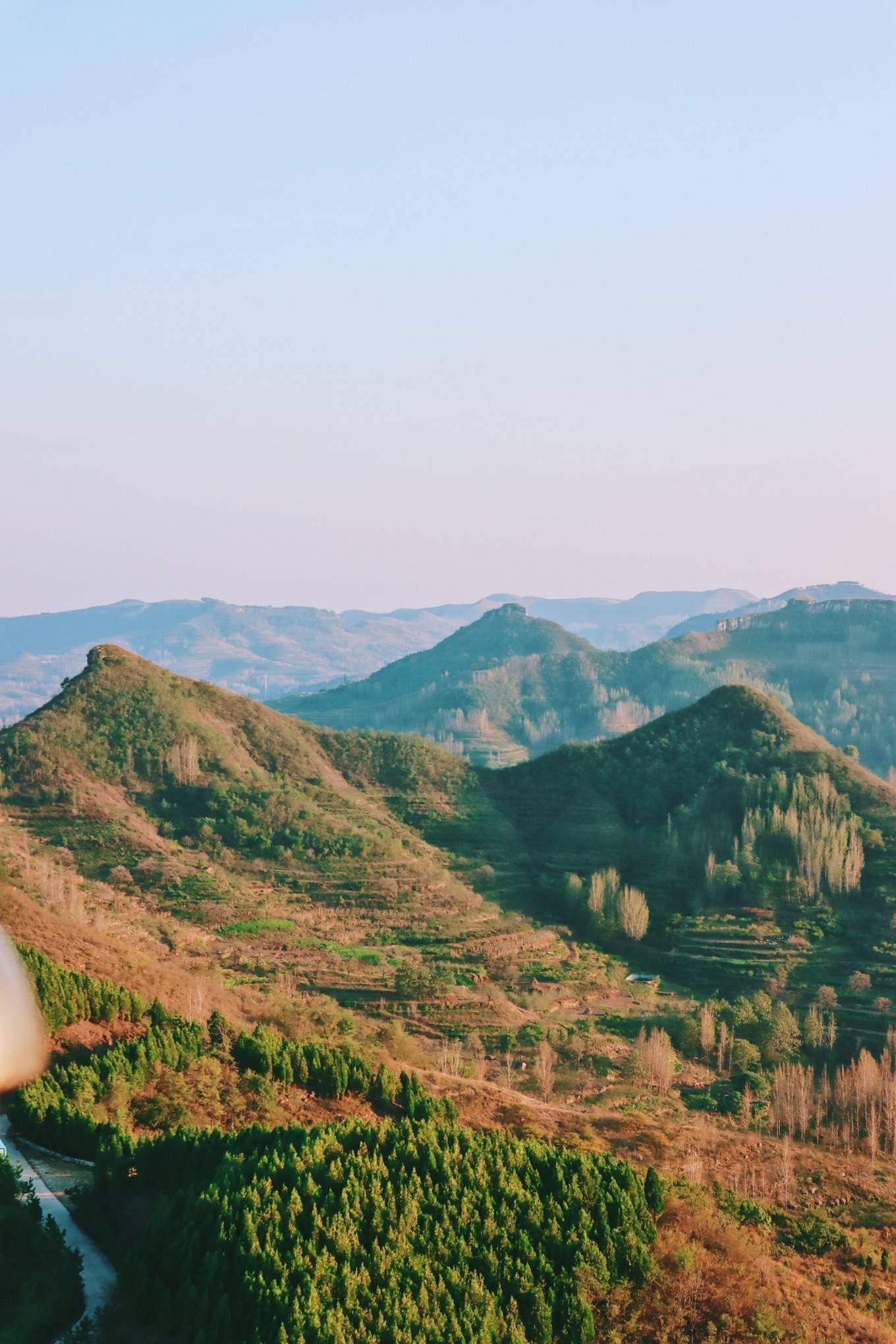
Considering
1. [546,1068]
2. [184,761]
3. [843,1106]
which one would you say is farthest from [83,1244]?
[184,761]

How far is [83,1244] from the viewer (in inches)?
930

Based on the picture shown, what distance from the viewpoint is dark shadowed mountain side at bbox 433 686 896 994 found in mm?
65500

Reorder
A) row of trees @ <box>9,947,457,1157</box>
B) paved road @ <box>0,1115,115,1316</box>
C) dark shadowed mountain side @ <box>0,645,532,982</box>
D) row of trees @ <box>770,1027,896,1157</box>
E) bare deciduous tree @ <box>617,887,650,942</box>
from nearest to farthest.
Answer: paved road @ <box>0,1115,115,1316</box> → row of trees @ <box>9,947,457,1157</box> → row of trees @ <box>770,1027,896,1157</box> → dark shadowed mountain side @ <box>0,645,532,982</box> → bare deciduous tree @ <box>617,887,650,942</box>

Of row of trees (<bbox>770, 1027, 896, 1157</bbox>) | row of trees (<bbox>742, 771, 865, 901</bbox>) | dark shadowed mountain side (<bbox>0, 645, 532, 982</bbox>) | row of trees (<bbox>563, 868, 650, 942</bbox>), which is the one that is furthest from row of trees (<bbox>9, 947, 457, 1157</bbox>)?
row of trees (<bbox>742, 771, 865, 901</bbox>)

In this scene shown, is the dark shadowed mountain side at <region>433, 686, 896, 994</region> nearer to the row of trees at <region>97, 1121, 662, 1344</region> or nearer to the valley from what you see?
the valley

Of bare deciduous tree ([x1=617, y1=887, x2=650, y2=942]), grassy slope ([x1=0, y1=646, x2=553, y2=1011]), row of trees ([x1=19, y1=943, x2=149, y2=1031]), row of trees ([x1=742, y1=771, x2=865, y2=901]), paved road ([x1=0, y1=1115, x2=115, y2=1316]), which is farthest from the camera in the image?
bare deciduous tree ([x1=617, y1=887, x2=650, y2=942])

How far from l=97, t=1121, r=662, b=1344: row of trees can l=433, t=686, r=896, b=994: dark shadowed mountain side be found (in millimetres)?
39194

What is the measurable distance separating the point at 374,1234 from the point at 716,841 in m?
56.7

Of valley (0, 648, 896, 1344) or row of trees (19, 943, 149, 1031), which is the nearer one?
valley (0, 648, 896, 1344)

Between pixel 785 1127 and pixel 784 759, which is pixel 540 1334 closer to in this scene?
pixel 785 1127

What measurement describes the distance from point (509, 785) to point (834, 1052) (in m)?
42.5

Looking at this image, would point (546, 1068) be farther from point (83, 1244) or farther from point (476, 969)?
point (83, 1244)

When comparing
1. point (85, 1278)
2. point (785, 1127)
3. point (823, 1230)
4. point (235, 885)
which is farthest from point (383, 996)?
point (85, 1278)

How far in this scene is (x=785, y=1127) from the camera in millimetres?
43312
